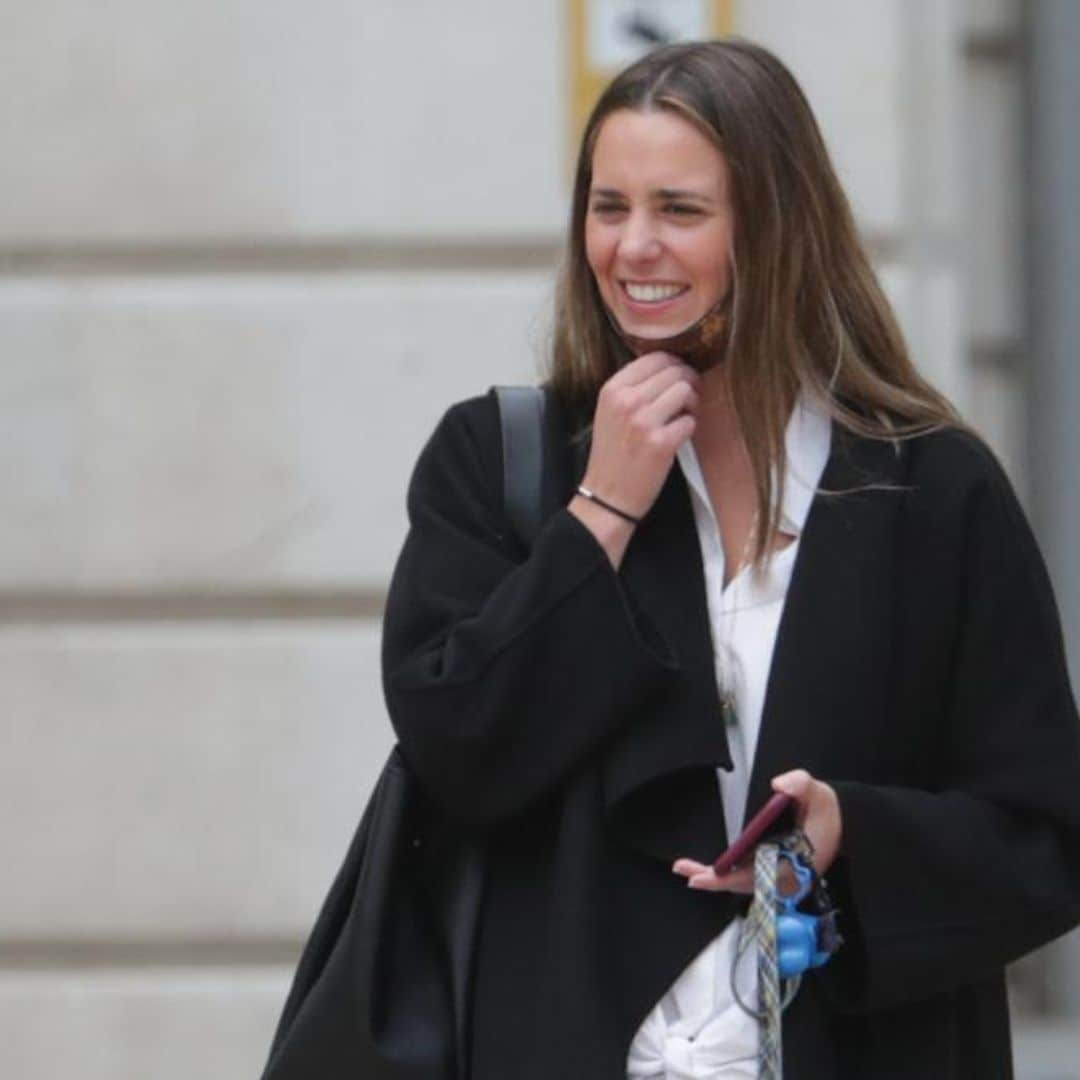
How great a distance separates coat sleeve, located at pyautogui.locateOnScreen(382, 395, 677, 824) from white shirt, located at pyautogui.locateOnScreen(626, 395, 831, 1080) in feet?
0.29

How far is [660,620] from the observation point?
10.0 feet

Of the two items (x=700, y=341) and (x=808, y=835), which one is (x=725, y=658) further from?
(x=700, y=341)

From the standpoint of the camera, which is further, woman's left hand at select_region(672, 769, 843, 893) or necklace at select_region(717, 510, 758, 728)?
necklace at select_region(717, 510, 758, 728)

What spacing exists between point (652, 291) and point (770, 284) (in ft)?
0.40

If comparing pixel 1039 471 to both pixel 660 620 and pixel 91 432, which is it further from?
pixel 660 620

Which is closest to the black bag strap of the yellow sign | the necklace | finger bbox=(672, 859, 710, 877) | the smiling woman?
the smiling woman

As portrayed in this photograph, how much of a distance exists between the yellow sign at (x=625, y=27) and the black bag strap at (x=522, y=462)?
2.36 meters

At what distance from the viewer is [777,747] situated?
9.78ft

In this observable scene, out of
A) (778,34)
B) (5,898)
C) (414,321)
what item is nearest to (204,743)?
(5,898)

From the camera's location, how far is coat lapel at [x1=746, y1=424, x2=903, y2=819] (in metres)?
2.99

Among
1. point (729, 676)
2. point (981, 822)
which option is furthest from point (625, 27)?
point (981, 822)

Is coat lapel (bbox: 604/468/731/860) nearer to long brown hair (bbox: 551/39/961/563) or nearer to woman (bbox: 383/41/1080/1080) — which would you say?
woman (bbox: 383/41/1080/1080)

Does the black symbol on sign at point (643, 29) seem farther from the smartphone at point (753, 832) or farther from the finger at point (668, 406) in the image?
the smartphone at point (753, 832)

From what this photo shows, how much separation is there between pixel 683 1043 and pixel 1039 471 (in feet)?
10.8
